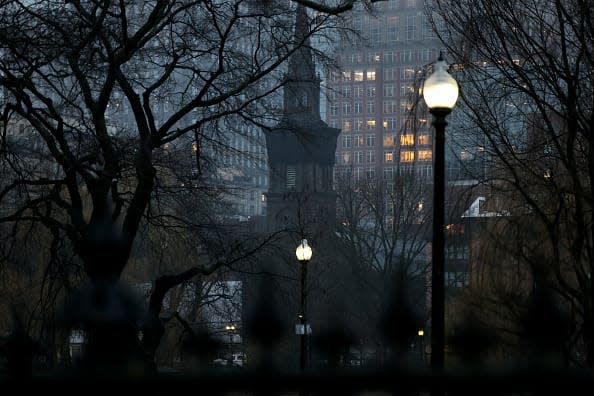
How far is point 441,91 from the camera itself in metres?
8.80

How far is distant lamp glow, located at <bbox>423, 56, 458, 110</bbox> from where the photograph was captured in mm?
8781

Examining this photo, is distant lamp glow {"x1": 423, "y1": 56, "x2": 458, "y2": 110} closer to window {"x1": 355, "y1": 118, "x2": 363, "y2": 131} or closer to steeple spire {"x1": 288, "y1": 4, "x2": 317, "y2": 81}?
steeple spire {"x1": 288, "y1": 4, "x2": 317, "y2": 81}

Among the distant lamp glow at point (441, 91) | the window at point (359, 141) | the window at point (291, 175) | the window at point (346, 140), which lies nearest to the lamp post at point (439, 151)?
the distant lamp glow at point (441, 91)

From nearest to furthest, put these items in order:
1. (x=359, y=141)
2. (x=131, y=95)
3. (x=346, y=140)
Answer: (x=131, y=95) → (x=359, y=141) → (x=346, y=140)

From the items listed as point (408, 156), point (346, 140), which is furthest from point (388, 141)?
point (408, 156)

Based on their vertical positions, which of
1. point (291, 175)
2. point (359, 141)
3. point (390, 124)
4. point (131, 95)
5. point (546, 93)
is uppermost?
point (390, 124)

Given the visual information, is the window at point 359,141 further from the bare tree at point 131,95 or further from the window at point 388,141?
the bare tree at point 131,95

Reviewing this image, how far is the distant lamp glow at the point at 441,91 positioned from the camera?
8.78 meters

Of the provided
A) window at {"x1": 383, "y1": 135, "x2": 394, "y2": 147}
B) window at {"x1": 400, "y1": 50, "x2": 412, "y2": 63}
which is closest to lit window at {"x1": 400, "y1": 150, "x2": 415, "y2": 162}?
window at {"x1": 383, "y1": 135, "x2": 394, "y2": 147}

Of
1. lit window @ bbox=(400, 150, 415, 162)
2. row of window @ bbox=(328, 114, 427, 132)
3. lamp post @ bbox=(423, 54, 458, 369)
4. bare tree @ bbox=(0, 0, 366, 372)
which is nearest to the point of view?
lamp post @ bbox=(423, 54, 458, 369)

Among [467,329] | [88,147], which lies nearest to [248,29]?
[88,147]

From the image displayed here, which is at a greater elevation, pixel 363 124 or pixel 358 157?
pixel 363 124

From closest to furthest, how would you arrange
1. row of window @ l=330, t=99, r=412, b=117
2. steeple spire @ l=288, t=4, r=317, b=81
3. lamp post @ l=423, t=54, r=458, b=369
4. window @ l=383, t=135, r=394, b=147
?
lamp post @ l=423, t=54, r=458, b=369, steeple spire @ l=288, t=4, r=317, b=81, window @ l=383, t=135, r=394, b=147, row of window @ l=330, t=99, r=412, b=117

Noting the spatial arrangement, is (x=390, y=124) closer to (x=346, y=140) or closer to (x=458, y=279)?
(x=346, y=140)
